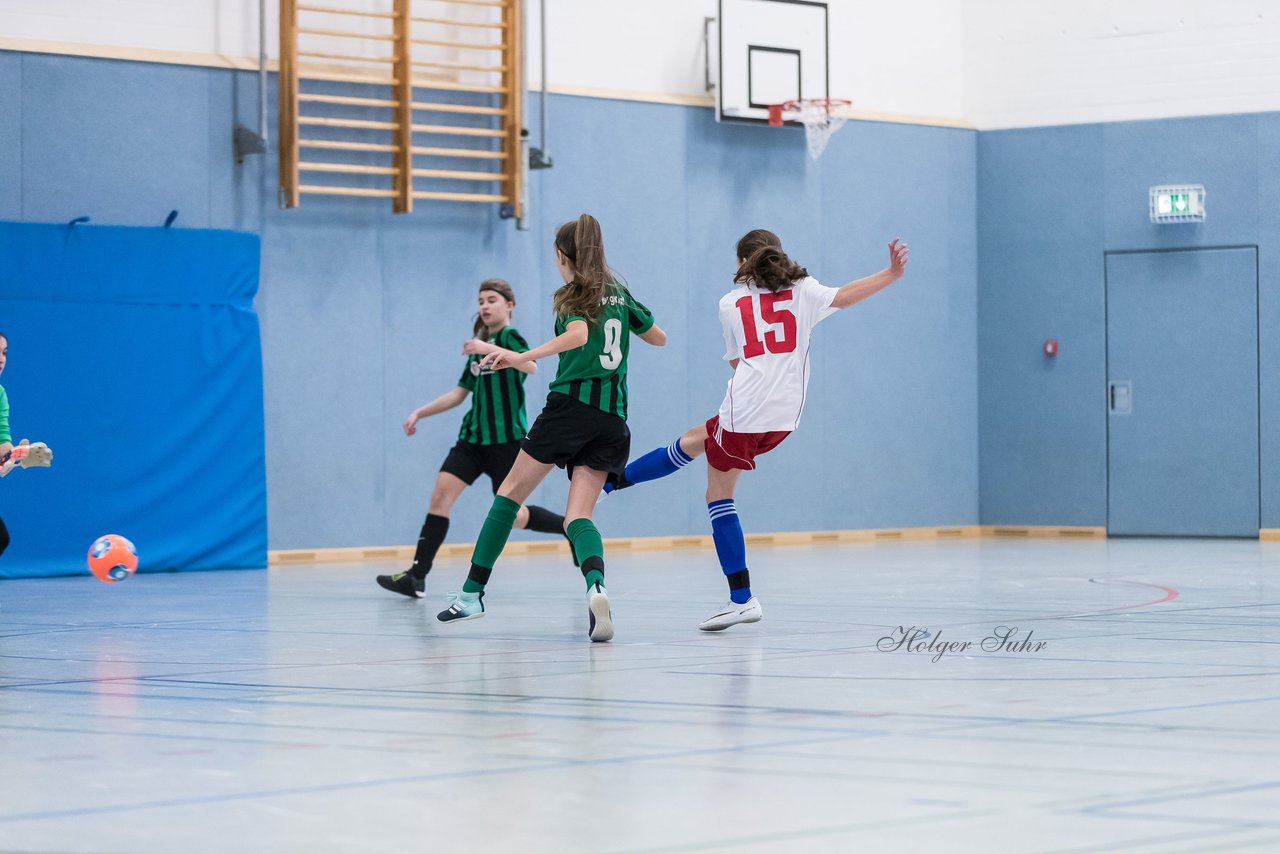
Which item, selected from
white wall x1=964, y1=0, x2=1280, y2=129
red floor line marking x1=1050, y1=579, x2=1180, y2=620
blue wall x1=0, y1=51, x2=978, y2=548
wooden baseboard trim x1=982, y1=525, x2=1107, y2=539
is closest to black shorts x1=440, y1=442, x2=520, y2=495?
red floor line marking x1=1050, y1=579, x2=1180, y2=620

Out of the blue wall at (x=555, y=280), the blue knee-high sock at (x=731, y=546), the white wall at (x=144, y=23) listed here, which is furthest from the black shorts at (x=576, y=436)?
the white wall at (x=144, y=23)

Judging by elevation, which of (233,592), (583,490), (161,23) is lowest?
(233,592)

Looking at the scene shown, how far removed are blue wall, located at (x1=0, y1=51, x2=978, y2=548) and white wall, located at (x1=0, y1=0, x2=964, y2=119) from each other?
221 millimetres

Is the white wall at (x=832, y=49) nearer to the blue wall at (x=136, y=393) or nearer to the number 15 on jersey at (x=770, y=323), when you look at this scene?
the blue wall at (x=136, y=393)

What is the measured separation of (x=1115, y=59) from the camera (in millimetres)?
16250

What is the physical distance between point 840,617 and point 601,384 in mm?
1705

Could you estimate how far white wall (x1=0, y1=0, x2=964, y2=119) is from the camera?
12680mm

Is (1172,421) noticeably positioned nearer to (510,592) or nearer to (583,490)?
(510,592)

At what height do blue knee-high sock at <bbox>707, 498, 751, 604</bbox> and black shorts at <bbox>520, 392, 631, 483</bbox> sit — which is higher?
black shorts at <bbox>520, 392, 631, 483</bbox>

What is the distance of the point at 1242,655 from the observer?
6.07 m

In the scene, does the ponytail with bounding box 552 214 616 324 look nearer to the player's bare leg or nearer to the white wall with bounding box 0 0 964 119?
the player's bare leg

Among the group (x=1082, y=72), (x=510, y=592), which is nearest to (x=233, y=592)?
(x=510, y=592)

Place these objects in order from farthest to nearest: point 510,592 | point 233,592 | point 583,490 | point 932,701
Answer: point 233,592
point 510,592
point 583,490
point 932,701

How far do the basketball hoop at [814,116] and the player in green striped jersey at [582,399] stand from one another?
28.2ft
